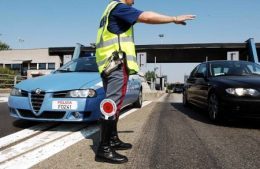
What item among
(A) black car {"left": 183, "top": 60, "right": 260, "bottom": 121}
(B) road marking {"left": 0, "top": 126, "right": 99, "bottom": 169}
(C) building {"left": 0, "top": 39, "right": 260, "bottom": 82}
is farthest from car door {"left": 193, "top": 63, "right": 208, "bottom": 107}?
(C) building {"left": 0, "top": 39, "right": 260, "bottom": 82}

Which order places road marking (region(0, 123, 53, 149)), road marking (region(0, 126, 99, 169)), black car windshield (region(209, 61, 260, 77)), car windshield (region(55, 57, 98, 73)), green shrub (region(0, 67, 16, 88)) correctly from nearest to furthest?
road marking (region(0, 126, 99, 169))
road marking (region(0, 123, 53, 149))
car windshield (region(55, 57, 98, 73))
black car windshield (region(209, 61, 260, 77))
green shrub (region(0, 67, 16, 88))

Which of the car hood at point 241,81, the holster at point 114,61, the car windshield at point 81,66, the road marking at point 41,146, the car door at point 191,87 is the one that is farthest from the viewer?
the car door at point 191,87

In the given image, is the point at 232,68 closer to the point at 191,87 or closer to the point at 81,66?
the point at 191,87

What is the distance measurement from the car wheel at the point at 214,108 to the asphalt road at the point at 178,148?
0.80ft

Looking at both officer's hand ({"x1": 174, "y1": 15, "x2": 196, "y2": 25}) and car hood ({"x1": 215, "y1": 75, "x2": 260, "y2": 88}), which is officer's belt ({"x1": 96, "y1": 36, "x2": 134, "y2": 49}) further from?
car hood ({"x1": 215, "y1": 75, "x2": 260, "y2": 88})

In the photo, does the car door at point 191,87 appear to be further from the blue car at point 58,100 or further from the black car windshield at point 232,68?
the blue car at point 58,100

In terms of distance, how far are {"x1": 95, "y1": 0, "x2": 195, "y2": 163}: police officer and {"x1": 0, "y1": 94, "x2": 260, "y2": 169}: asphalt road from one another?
0.29 meters

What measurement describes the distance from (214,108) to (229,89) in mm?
591

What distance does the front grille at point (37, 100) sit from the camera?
5512 mm

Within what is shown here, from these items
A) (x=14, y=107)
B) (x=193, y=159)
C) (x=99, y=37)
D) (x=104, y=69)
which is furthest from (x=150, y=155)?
(x=14, y=107)

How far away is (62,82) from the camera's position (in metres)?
5.80

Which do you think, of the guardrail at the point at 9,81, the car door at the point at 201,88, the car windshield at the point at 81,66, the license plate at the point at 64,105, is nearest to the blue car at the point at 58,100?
the license plate at the point at 64,105

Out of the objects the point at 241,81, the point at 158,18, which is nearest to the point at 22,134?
the point at 158,18

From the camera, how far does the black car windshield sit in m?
7.59
